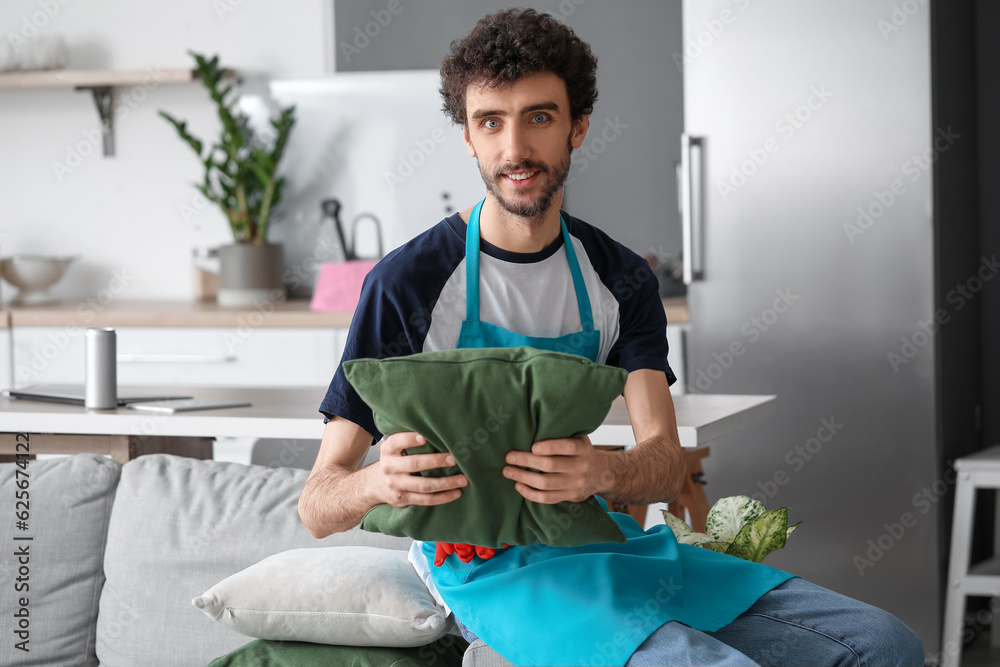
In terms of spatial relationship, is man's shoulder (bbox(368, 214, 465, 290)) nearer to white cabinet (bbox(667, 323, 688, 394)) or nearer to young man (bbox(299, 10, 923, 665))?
young man (bbox(299, 10, 923, 665))

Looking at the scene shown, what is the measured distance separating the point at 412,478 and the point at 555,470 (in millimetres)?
171

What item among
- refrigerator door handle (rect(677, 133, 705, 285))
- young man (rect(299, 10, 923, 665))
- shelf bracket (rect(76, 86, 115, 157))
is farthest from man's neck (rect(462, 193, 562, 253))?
shelf bracket (rect(76, 86, 115, 157))

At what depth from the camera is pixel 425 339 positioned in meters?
1.47

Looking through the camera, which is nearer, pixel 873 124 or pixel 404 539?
pixel 404 539

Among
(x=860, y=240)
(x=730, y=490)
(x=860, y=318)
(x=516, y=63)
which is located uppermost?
(x=516, y=63)

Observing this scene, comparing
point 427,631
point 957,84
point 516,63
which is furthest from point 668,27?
point 427,631

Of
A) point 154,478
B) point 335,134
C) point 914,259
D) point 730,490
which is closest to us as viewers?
point 154,478

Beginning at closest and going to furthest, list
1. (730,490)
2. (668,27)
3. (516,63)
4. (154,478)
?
(516,63) → (154,478) → (730,490) → (668,27)

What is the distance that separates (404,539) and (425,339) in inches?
20.8

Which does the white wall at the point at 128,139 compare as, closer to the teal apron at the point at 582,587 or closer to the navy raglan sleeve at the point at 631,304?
the navy raglan sleeve at the point at 631,304

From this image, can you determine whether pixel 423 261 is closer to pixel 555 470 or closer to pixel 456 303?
pixel 456 303

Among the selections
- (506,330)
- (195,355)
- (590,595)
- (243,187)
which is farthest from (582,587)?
(243,187)

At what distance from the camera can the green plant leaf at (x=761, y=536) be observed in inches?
64.3

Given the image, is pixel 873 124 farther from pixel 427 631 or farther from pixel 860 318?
pixel 427 631
